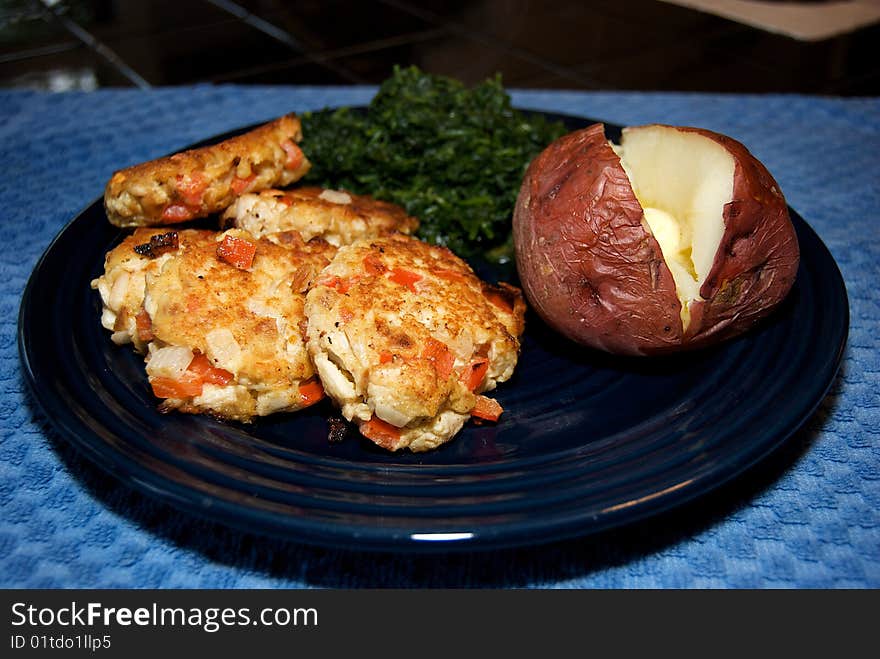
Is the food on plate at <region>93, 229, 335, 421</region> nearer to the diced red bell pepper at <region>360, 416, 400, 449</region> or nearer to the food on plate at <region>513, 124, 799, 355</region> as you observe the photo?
the diced red bell pepper at <region>360, 416, 400, 449</region>

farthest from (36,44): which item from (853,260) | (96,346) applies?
(853,260)

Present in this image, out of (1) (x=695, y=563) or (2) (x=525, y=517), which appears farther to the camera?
(1) (x=695, y=563)

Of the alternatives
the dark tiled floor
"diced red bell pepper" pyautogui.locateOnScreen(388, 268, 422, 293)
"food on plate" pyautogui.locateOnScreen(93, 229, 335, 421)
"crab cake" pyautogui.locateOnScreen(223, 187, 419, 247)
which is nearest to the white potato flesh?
"diced red bell pepper" pyautogui.locateOnScreen(388, 268, 422, 293)

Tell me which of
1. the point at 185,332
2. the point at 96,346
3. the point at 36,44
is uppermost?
the point at 185,332

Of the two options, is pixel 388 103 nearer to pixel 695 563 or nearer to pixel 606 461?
pixel 606 461

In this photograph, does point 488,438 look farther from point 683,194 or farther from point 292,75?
point 292,75

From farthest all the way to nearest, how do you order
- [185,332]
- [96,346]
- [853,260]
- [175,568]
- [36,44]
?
[36,44] < [853,260] < [96,346] < [185,332] < [175,568]
